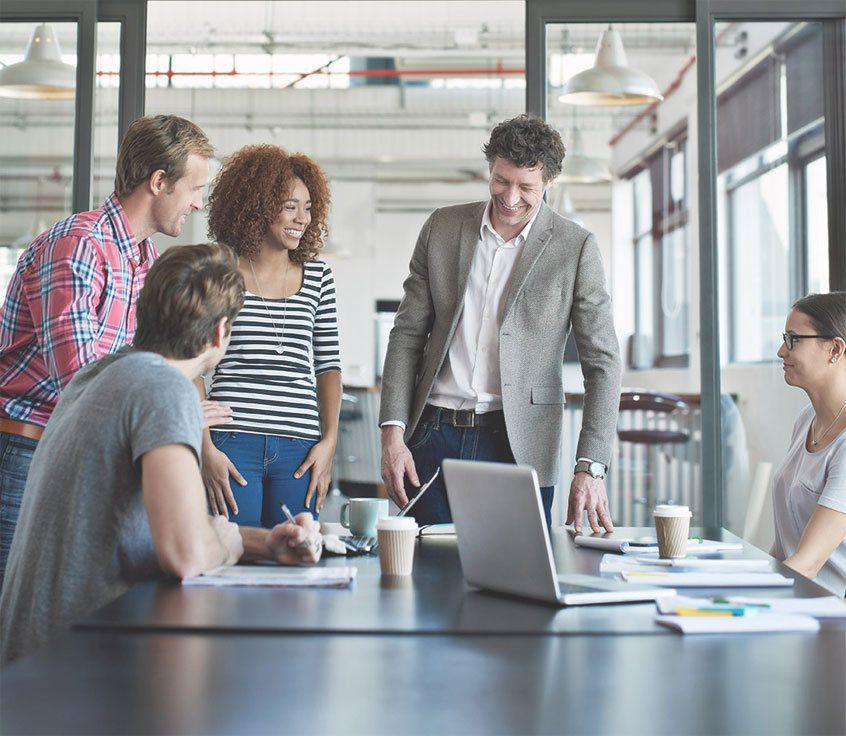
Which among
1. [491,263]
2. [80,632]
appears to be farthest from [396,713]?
[491,263]

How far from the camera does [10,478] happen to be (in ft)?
7.17

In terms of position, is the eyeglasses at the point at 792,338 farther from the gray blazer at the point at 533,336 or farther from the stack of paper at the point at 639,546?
the stack of paper at the point at 639,546

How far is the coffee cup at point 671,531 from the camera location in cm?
176

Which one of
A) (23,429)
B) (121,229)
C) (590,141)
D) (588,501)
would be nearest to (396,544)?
(588,501)

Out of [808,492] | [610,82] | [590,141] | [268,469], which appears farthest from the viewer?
[590,141]

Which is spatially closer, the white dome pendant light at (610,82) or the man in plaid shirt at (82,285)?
the man in plaid shirt at (82,285)

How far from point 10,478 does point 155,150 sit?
30.8 inches

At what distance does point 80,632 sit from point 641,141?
10226 mm

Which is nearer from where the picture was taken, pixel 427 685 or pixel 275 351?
pixel 427 685

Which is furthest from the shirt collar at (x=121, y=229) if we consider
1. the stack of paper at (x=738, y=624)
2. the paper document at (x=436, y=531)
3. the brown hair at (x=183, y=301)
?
the stack of paper at (x=738, y=624)

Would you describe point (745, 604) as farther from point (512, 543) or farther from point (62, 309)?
point (62, 309)

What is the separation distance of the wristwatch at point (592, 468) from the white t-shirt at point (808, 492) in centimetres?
43

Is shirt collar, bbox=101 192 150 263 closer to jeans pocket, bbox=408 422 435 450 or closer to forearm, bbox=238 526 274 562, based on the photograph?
jeans pocket, bbox=408 422 435 450

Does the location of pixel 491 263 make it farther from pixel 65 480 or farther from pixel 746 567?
pixel 65 480
